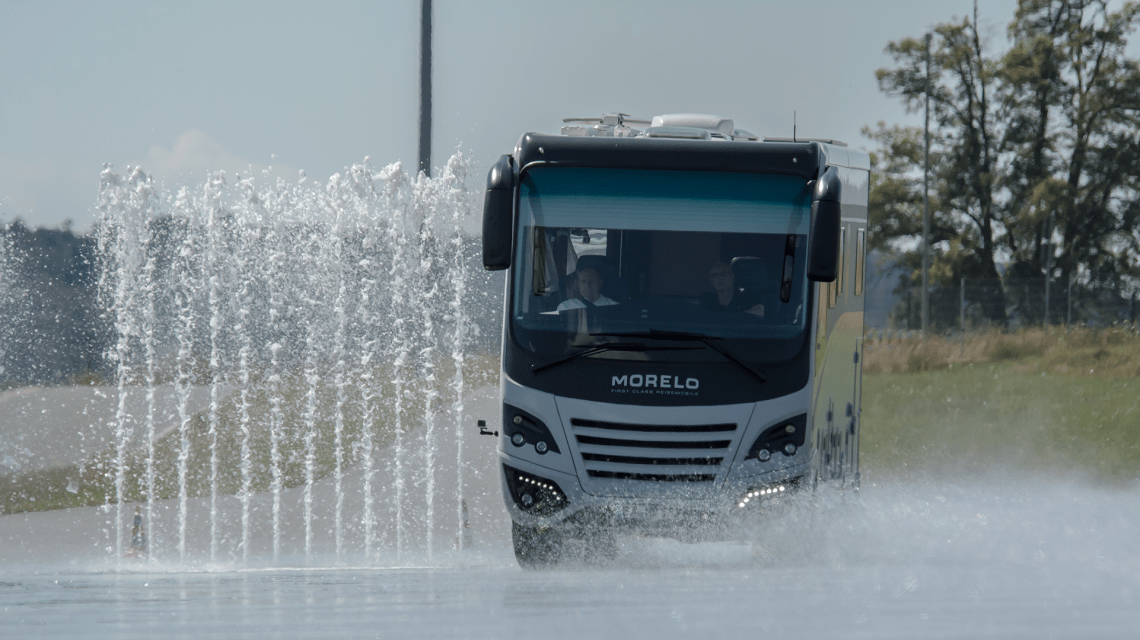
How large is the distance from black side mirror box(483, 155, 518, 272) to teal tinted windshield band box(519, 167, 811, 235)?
0.22 metres

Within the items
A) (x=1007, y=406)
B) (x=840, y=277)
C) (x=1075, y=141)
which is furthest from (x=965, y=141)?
(x=840, y=277)

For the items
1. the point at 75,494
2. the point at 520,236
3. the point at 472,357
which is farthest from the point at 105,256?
the point at 472,357

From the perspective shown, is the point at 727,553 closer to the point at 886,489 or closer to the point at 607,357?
the point at 607,357

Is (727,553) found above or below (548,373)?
below

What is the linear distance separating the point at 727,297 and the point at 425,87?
26.0 feet

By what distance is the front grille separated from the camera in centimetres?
707

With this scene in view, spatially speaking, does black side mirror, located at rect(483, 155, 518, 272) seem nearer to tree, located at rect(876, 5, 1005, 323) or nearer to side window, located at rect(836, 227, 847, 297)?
side window, located at rect(836, 227, 847, 297)

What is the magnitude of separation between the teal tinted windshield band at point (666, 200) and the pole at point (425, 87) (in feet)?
22.5

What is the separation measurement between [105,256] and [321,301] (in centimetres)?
409

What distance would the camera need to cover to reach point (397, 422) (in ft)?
59.8

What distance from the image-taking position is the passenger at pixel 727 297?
7.29 metres

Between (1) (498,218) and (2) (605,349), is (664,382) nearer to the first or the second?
(2) (605,349)

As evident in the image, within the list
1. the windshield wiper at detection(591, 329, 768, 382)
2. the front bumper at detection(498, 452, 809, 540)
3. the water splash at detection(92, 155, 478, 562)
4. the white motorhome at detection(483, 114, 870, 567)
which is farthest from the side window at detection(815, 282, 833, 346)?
the water splash at detection(92, 155, 478, 562)

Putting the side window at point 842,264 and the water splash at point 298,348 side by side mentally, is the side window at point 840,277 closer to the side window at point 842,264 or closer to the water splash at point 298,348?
the side window at point 842,264
